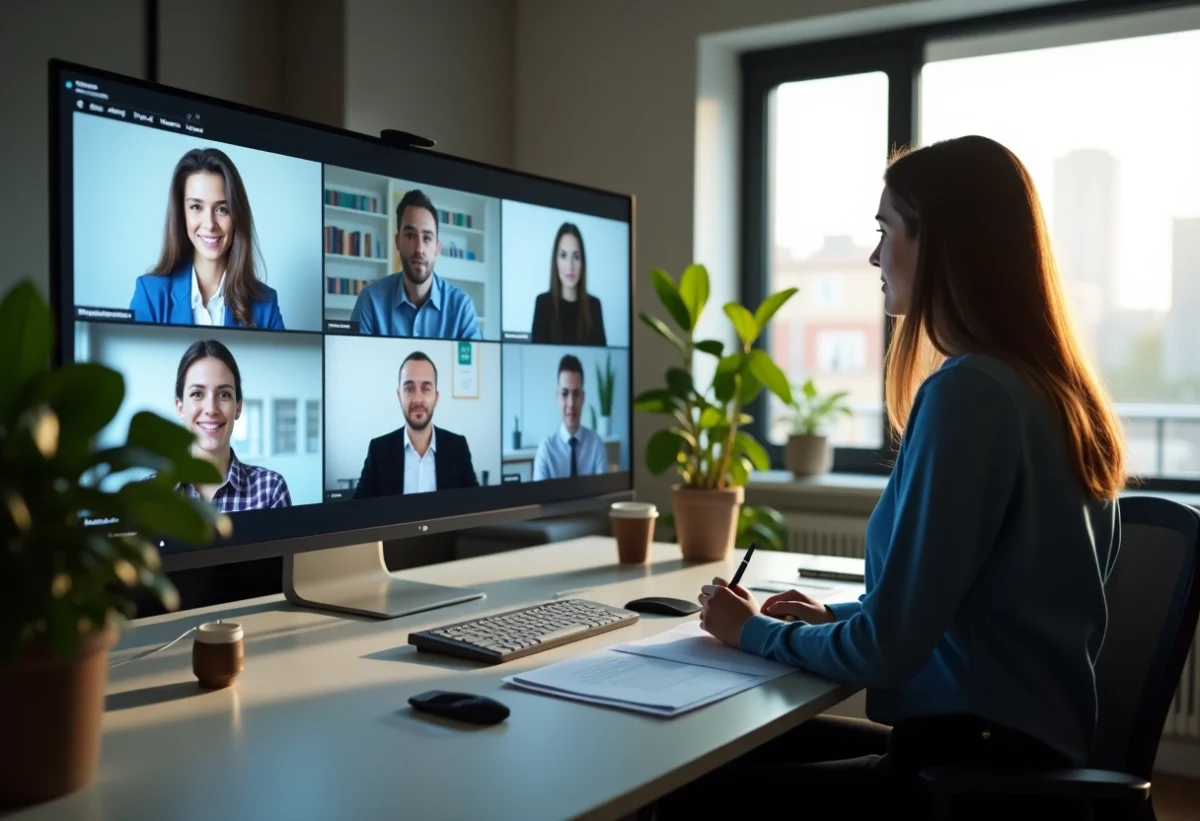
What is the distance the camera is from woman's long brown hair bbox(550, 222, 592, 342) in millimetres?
1855

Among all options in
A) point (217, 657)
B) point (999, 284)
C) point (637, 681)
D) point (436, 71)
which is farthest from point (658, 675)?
point (436, 71)

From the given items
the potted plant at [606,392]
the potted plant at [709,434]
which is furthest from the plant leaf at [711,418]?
the potted plant at [606,392]

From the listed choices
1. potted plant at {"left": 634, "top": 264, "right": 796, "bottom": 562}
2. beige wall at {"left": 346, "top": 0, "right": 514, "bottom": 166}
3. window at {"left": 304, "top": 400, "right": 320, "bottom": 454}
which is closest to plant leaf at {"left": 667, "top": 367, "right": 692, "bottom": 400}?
potted plant at {"left": 634, "top": 264, "right": 796, "bottom": 562}

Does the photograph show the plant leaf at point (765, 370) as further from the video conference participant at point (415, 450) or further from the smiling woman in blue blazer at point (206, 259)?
Result: the smiling woman in blue blazer at point (206, 259)

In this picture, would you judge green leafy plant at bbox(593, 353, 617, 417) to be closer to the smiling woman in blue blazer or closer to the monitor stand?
the monitor stand

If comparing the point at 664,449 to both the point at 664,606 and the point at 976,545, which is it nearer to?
the point at 664,606

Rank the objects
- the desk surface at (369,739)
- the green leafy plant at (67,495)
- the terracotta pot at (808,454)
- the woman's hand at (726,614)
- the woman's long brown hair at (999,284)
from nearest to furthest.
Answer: the green leafy plant at (67,495)
the desk surface at (369,739)
the woman's long brown hair at (999,284)
the woman's hand at (726,614)
the terracotta pot at (808,454)

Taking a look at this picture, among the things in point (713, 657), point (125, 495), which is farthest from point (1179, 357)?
point (125, 495)

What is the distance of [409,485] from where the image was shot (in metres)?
1.57

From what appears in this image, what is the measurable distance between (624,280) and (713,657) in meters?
0.95

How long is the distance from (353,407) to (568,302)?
0.55m

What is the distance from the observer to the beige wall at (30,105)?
243 cm

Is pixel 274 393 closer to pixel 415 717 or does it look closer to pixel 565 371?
pixel 415 717

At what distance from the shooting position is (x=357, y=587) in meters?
1.63
